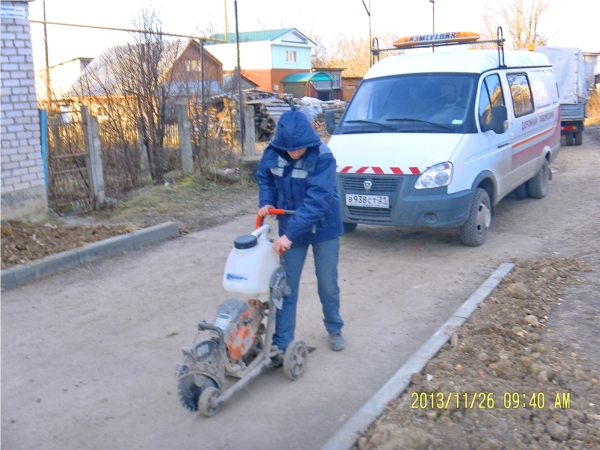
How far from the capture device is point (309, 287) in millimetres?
6480

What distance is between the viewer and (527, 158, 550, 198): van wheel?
10.6 meters

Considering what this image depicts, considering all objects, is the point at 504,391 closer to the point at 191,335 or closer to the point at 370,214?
the point at 191,335

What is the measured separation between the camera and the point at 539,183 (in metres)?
10.6

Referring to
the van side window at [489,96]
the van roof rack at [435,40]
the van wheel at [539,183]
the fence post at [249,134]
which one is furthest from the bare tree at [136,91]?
the van wheel at [539,183]

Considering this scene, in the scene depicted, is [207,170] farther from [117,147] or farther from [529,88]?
[529,88]

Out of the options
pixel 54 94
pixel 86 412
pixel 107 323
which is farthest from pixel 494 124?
pixel 54 94

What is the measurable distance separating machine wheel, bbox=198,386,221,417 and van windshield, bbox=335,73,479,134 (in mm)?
4804

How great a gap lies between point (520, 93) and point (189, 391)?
7.44 meters

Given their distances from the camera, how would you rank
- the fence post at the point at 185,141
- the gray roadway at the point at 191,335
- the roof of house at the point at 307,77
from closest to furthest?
1. the gray roadway at the point at 191,335
2. the fence post at the point at 185,141
3. the roof of house at the point at 307,77

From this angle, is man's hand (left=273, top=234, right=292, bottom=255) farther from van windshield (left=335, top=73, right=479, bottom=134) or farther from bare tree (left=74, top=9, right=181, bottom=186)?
bare tree (left=74, top=9, right=181, bottom=186)

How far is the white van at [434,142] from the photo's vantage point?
23.7ft

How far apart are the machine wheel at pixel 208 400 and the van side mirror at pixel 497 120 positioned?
5.36 meters

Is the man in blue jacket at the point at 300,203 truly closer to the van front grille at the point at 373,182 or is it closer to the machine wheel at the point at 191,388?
the machine wheel at the point at 191,388

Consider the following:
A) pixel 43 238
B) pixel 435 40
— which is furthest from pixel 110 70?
pixel 435 40
